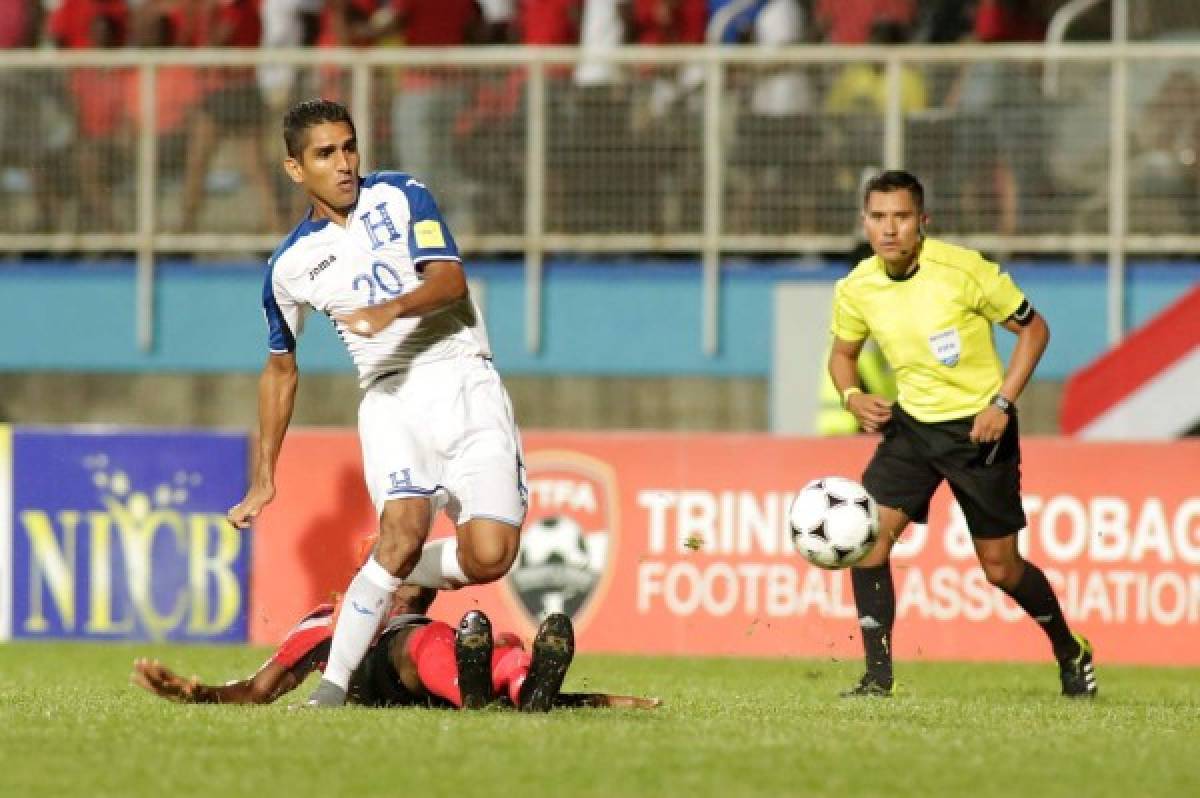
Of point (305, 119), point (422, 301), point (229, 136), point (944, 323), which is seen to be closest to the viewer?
point (422, 301)

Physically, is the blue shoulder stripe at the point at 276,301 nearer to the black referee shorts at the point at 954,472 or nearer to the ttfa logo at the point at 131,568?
the black referee shorts at the point at 954,472

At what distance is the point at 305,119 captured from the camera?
9.16 meters

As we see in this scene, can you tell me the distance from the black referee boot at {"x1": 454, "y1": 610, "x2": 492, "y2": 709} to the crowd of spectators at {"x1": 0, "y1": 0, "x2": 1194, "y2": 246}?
8049 millimetres

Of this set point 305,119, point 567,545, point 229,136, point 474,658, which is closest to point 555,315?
point 229,136

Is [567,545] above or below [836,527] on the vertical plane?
below

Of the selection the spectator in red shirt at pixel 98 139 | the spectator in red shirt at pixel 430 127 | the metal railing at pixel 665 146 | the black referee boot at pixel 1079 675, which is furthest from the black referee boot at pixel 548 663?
the spectator in red shirt at pixel 98 139

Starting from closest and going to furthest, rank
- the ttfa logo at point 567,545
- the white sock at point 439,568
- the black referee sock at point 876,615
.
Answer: the white sock at point 439,568 < the black referee sock at point 876,615 < the ttfa logo at point 567,545

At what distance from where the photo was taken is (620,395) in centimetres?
1686

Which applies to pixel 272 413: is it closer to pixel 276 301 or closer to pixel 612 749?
pixel 276 301

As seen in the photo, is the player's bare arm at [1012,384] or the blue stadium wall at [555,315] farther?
the blue stadium wall at [555,315]

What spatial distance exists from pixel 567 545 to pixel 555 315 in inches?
146

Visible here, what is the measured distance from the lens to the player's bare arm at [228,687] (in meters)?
8.76

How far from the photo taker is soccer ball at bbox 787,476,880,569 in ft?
33.9

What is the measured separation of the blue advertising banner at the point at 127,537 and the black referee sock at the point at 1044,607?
4944mm
